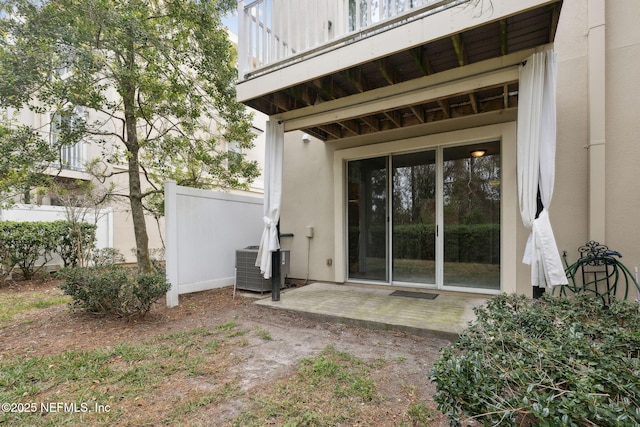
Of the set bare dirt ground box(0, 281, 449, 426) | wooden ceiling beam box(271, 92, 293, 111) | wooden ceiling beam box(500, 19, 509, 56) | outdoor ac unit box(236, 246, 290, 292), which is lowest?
bare dirt ground box(0, 281, 449, 426)

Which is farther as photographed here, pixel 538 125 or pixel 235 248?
pixel 235 248

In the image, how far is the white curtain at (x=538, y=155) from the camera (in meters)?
2.95

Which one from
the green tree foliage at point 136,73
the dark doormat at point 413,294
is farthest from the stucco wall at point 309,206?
the dark doormat at point 413,294

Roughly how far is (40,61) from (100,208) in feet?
16.0

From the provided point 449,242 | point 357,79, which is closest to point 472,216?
point 449,242

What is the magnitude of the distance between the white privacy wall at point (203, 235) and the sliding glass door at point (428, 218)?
2194 mm

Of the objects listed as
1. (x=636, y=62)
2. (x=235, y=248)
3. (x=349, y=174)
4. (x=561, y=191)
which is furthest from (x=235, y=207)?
(x=636, y=62)

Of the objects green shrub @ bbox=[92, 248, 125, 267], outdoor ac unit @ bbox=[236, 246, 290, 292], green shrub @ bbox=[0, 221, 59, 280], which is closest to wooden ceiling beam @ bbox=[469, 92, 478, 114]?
outdoor ac unit @ bbox=[236, 246, 290, 292]

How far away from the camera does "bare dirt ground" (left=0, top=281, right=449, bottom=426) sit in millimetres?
2100

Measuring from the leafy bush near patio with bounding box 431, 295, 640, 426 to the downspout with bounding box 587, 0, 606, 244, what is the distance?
2.22m

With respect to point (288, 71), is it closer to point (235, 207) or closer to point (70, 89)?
point (235, 207)

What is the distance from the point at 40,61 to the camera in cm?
414

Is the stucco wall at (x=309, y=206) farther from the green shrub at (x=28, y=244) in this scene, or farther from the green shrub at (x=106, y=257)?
the green shrub at (x=28, y=244)

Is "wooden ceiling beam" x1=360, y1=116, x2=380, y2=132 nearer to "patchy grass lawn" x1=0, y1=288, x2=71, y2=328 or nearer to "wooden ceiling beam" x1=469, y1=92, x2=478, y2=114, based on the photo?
"wooden ceiling beam" x1=469, y1=92, x2=478, y2=114
